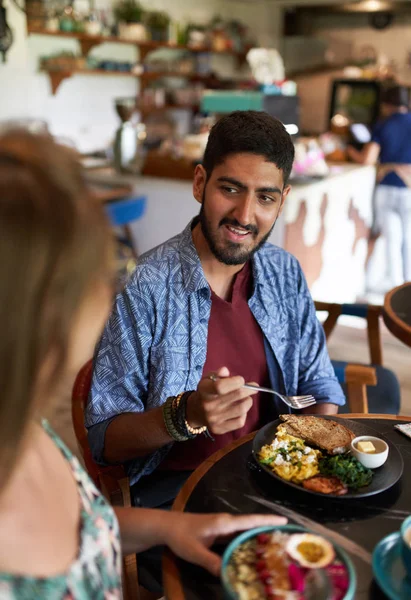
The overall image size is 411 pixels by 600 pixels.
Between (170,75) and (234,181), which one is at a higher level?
(170,75)

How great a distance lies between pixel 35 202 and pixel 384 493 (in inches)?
31.8

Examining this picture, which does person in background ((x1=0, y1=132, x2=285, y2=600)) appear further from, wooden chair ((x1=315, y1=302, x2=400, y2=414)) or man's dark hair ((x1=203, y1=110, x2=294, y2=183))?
wooden chair ((x1=315, y1=302, x2=400, y2=414))

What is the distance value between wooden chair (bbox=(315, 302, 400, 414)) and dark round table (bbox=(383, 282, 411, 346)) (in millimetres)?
82

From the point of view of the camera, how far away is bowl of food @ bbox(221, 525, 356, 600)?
2.50 ft

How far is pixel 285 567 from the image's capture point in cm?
80

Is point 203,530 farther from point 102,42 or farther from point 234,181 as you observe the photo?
point 102,42

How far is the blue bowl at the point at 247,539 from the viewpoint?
75cm

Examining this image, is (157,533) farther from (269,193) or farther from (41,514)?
(269,193)

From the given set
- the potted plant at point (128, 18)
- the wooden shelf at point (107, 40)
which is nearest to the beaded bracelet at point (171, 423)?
the wooden shelf at point (107, 40)

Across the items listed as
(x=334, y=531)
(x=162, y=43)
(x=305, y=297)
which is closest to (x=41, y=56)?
(x=162, y=43)

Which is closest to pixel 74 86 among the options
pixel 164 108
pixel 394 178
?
pixel 164 108

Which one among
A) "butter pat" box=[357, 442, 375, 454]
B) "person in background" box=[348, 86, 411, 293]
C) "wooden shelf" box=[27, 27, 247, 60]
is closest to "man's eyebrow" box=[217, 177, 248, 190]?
"butter pat" box=[357, 442, 375, 454]

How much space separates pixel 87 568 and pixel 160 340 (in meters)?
0.70

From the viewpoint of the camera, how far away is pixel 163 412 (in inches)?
47.1
